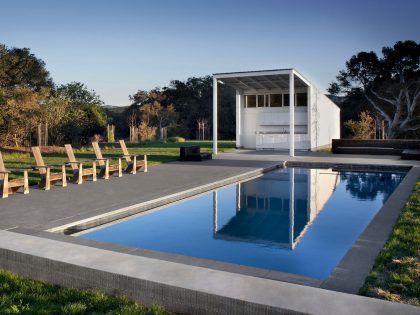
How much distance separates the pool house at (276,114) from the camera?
2203 centimetres

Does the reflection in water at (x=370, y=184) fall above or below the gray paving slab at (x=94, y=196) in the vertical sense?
below

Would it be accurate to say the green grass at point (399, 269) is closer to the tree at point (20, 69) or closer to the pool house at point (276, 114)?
the pool house at point (276, 114)

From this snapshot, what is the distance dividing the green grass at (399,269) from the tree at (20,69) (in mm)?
29752

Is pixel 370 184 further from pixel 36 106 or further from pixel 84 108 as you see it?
pixel 84 108

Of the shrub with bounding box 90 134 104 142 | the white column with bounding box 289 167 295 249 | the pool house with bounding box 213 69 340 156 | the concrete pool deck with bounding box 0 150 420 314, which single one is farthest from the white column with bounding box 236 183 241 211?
the shrub with bounding box 90 134 104 142

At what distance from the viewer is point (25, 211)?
6.64m

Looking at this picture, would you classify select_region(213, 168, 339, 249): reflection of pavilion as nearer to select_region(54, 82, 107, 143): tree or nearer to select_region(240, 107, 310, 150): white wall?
select_region(240, 107, 310, 150): white wall

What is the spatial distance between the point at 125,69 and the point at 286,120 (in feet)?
50.0

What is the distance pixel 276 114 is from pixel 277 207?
15441 millimetres

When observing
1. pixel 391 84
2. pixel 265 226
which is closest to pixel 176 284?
pixel 265 226

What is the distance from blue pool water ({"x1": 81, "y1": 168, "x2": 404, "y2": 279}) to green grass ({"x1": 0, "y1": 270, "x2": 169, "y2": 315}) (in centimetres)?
203

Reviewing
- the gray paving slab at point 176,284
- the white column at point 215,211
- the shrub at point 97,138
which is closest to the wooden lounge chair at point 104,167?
the white column at point 215,211

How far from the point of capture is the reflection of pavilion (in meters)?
6.38

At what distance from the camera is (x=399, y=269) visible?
13.2ft
